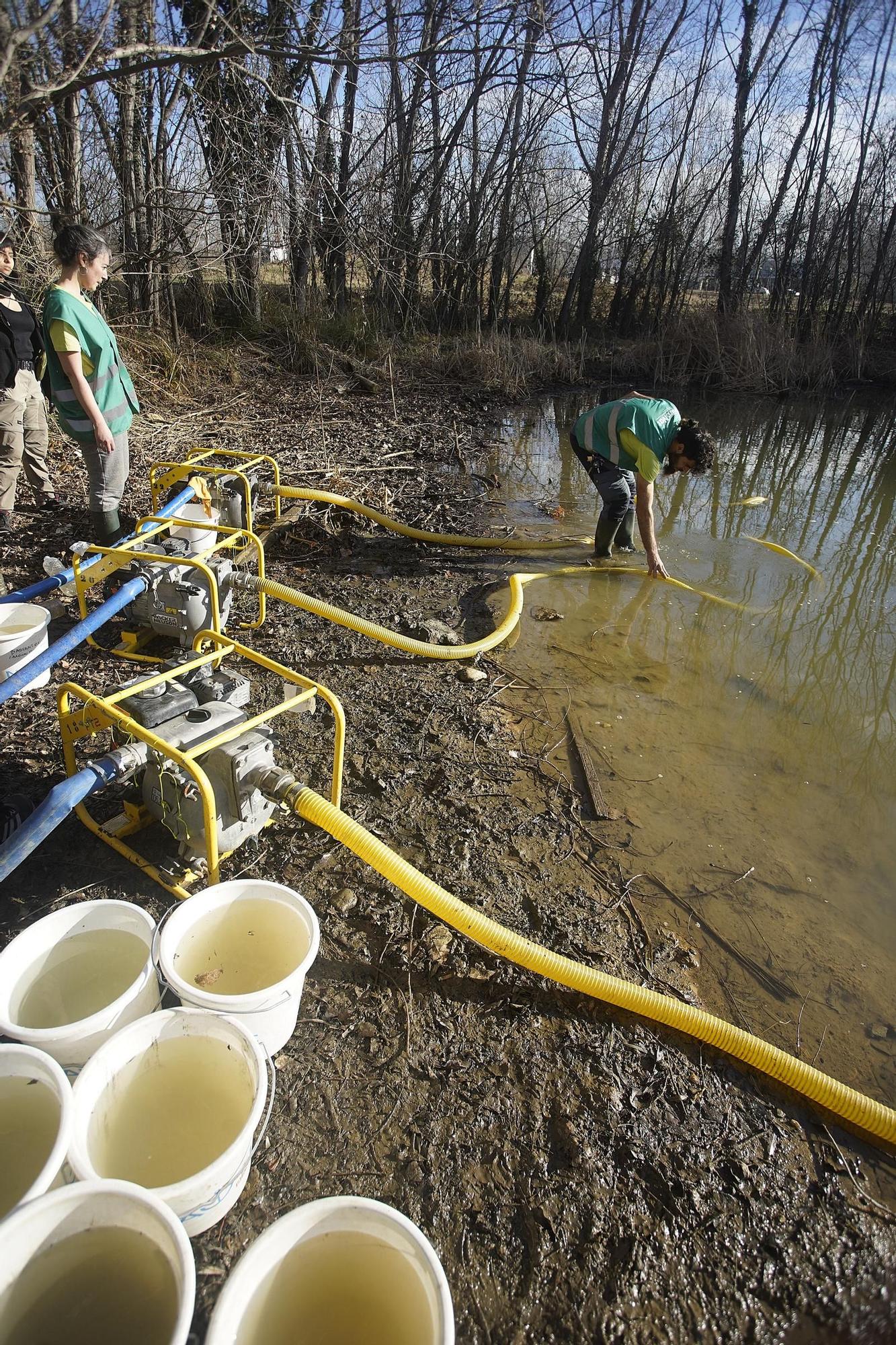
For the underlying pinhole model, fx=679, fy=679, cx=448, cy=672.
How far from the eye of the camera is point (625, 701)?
157 inches

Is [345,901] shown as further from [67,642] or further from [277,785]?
[67,642]

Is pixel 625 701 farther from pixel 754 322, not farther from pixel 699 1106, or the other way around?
pixel 754 322

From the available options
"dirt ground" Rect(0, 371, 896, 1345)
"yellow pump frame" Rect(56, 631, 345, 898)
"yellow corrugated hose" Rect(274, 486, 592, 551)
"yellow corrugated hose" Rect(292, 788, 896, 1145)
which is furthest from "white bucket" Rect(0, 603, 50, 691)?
"yellow corrugated hose" Rect(274, 486, 592, 551)

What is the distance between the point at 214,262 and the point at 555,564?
21.9 ft

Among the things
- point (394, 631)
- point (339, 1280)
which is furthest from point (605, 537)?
point (339, 1280)

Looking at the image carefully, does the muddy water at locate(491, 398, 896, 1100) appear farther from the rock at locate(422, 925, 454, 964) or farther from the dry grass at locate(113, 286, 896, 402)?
the dry grass at locate(113, 286, 896, 402)

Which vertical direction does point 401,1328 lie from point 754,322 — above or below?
below

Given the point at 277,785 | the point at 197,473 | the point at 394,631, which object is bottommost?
the point at 394,631

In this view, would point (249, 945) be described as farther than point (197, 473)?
No

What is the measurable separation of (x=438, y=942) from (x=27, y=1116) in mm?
1265

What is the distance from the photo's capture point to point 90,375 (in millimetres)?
3781

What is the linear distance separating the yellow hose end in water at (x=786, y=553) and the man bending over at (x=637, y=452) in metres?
1.54

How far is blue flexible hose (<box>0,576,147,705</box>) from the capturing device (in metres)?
2.51

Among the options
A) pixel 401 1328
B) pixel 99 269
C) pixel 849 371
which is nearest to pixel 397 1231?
pixel 401 1328
